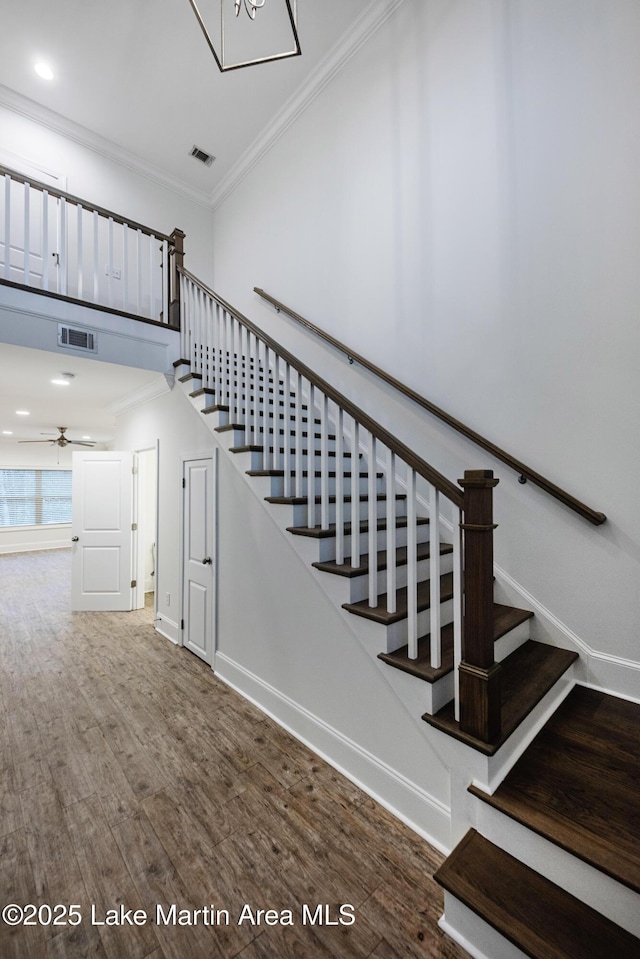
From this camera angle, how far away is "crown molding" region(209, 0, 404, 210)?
3344 millimetres

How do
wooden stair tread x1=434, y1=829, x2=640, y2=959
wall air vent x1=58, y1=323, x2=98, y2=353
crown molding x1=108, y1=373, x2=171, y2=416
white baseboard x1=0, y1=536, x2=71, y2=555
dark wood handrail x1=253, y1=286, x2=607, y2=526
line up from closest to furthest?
1. wooden stair tread x1=434, y1=829, x2=640, y2=959
2. dark wood handrail x1=253, y1=286, x2=607, y2=526
3. wall air vent x1=58, y1=323, x2=98, y2=353
4. crown molding x1=108, y1=373, x2=171, y2=416
5. white baseboard x1=0, y1=536, x2=71, y2=555

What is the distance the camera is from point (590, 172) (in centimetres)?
212

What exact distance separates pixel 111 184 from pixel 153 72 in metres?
1.42

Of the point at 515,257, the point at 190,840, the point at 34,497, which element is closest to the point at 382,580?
the point at 190,840

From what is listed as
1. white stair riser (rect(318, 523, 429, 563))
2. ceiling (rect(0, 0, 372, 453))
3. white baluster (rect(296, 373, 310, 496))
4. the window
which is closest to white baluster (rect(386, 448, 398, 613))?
white stair riser (rect(318, 523, 429, 563))

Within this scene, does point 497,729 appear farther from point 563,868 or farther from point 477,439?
point 477,439

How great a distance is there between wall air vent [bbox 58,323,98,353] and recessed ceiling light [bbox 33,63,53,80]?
3.05m

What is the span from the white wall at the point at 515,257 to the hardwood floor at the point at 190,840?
146cm

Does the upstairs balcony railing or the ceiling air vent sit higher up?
the ceiling air vent

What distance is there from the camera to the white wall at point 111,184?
4.39 metres

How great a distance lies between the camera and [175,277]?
12.8 ft

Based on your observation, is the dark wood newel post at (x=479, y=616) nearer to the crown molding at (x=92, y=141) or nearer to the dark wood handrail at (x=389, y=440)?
the dark wood handrail at (x=389, y=440)

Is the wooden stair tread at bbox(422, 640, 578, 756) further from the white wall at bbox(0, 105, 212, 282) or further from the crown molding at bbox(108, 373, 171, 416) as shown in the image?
the white wall at bbox(0, 105, 212, 282)

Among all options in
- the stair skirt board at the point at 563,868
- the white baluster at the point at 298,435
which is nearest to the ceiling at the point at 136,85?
the white baluster at the point at 298,435
